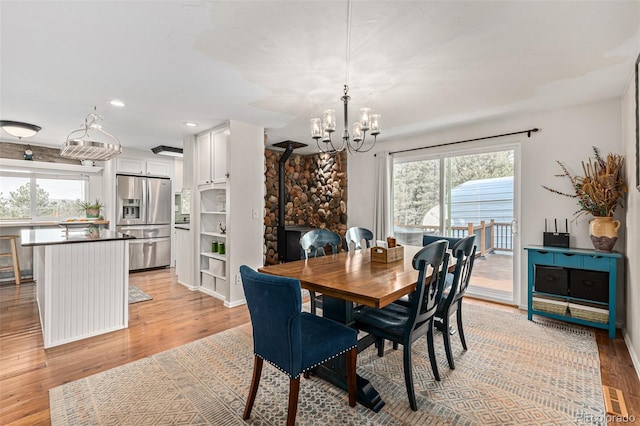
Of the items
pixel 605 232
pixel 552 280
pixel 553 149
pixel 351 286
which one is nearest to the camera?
pixel 351 286

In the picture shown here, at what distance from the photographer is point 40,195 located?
548 cm

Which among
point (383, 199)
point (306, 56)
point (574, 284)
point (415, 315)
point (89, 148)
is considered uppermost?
point (306, 56)

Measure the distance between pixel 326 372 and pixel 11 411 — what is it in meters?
1.99

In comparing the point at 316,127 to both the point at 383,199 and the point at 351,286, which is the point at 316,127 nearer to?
the point at 351,286

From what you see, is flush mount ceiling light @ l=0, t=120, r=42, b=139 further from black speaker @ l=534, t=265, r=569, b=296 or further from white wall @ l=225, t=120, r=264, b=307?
black speaker @ l=534, t=265, r=569, b=296

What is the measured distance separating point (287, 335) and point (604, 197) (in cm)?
344

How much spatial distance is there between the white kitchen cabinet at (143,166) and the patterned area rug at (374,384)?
432cm

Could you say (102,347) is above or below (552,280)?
below

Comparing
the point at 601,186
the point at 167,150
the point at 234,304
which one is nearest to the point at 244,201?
the point at 234,304

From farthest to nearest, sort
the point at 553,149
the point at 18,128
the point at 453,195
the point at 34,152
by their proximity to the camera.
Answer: the point at 34,152
the point at 453,195
the point at 18,128
the point at 553,149

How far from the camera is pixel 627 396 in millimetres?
2016

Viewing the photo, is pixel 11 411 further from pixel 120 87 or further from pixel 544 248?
pixel 544 248

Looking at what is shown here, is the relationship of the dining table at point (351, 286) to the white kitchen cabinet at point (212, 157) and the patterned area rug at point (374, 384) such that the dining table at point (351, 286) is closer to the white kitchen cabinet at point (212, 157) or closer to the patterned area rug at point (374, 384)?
the patterned area rug at point (374, 384)

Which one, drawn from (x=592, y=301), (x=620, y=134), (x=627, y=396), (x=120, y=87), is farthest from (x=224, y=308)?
(x=620, y=134)
